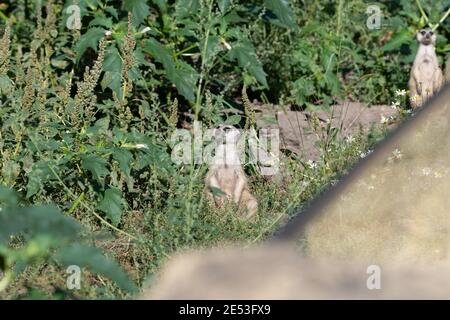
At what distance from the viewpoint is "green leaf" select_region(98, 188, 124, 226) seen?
4.46m

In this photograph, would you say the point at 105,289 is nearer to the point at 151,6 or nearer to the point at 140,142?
the point at 140,142

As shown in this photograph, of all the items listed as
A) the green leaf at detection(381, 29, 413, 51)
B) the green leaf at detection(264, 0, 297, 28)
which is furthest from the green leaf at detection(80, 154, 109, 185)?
the green leaf at detection(381, 29, 413, 51)

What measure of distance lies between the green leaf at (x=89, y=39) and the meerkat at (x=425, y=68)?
2.04 m

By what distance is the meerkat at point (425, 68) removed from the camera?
6422 mm

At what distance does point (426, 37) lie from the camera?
269 inches

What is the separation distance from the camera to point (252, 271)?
9.40ft

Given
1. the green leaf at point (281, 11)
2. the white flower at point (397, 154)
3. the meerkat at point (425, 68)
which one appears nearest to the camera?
the white flower at point (397, 154)

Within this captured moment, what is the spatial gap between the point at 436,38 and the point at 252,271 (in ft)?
14.8

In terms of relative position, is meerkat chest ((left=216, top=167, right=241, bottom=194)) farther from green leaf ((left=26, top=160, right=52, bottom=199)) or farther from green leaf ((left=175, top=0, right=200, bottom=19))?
green leaf ((left=175, top=0, right=200, bottom=19))

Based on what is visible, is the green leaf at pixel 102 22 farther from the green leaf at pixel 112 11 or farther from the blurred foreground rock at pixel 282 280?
the blurred foreground rock at pixel 282 280

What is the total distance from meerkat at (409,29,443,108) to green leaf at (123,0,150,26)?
6.02 ft

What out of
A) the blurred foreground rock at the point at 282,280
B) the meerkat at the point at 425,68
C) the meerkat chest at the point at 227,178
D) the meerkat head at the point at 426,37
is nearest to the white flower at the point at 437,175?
the blurred foreground rock at the point at 282,280

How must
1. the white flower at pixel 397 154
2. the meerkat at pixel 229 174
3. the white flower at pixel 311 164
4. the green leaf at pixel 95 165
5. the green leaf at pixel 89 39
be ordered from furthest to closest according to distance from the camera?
the green leaf at pixel 89 39
the white flower at pixel 311 164
the meerkat at pixel 229 174
the green leaf at pixel 95 165
the white flower at pixel 397 154
